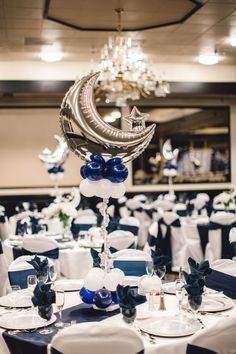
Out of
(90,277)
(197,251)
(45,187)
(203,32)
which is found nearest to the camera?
(90,277)

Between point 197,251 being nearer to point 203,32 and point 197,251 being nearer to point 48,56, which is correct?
point 203,32

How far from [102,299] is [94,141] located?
892mm

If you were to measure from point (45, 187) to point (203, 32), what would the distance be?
549 cm

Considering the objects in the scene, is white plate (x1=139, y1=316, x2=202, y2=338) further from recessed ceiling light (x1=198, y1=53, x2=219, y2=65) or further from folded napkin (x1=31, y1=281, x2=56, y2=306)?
recessed ceiling light (x1=198, y1=53, x2=219, y2=65)

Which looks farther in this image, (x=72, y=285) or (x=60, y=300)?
(x=72, y=285)

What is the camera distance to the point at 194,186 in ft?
42.1

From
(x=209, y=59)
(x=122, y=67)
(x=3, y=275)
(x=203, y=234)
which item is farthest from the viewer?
(x=209, y=59)

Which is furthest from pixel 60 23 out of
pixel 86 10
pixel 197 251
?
pixel 197 251

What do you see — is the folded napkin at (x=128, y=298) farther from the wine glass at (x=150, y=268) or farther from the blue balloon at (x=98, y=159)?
the blue balloon at (x=98, y=159)

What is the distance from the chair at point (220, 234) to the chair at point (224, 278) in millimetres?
2841

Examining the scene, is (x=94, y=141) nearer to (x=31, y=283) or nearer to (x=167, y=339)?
(x=31, y=283)

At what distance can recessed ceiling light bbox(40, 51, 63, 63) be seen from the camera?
9250mm

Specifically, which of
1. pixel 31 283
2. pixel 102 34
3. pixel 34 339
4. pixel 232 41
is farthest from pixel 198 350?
pixel 232 41

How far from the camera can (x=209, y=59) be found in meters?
10.1
